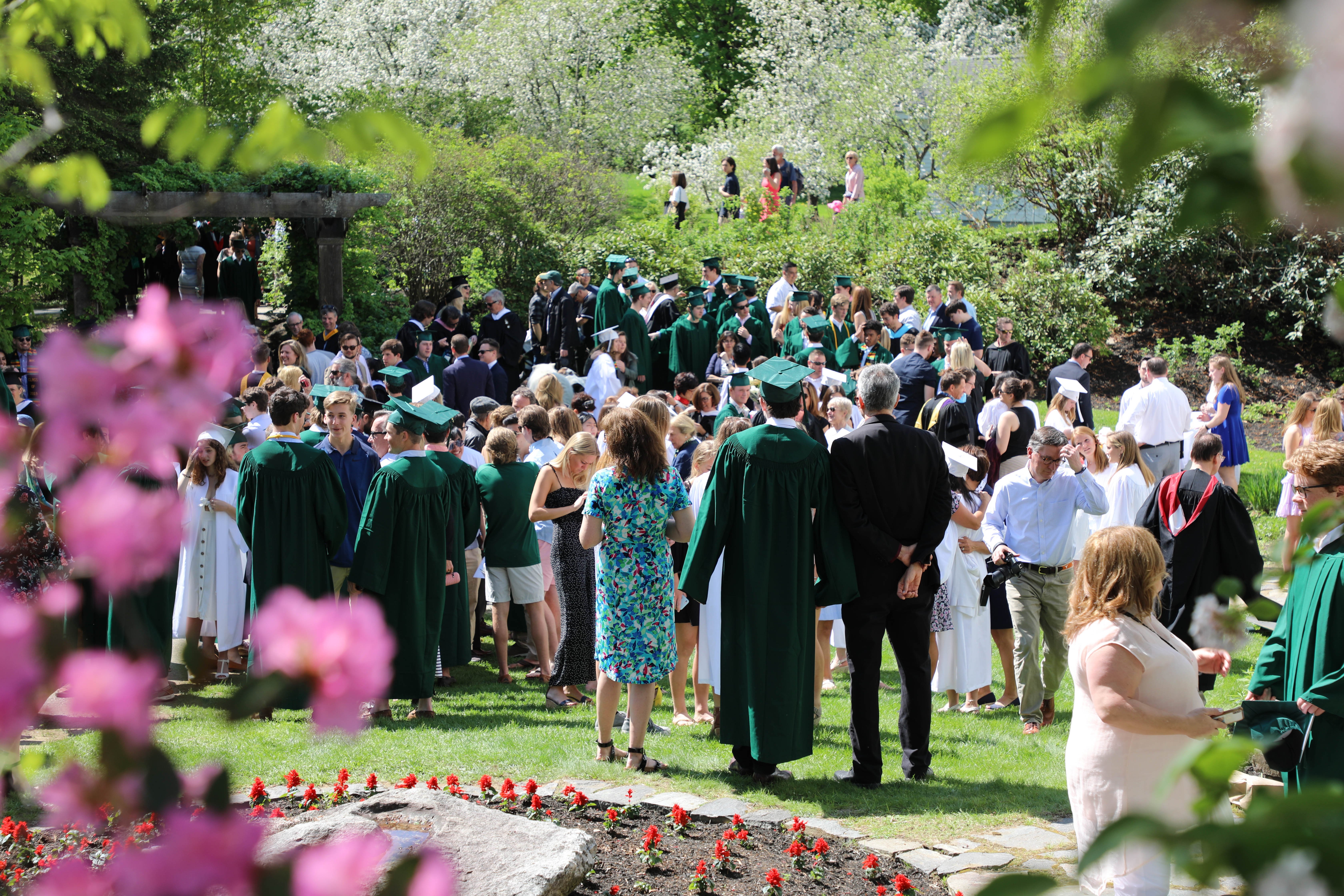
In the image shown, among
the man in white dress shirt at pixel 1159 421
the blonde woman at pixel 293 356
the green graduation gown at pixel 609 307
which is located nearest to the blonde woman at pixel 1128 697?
the man in white dress shirt at pixel 1159 421

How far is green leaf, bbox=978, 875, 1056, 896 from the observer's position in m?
0.97

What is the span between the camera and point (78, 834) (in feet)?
18.3

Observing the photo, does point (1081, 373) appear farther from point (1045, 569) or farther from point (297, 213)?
point (297, 213)

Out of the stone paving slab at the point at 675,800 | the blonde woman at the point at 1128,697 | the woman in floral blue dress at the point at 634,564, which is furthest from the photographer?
the woman in floral blue dress at the point at 634,564

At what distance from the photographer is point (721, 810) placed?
5.77 meters

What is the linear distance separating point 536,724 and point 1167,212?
18642 millimetres

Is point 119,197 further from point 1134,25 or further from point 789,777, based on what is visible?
point 1134,25

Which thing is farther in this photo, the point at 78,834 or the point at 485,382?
the point at 485,382

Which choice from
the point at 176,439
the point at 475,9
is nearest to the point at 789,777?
the point at 176,439

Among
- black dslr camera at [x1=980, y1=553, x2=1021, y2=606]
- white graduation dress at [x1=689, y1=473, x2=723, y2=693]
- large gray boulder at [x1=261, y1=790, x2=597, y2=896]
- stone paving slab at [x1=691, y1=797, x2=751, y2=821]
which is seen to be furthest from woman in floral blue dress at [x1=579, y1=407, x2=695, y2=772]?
black dslr camera at [x1=980, y1=553, x2=1021, y2=606]

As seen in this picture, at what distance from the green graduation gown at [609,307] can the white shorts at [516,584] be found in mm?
7592

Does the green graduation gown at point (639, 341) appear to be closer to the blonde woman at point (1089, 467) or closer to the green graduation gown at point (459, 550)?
the green graduation gown at point (459, 550)

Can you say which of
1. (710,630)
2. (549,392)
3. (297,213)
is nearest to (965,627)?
(710,630)

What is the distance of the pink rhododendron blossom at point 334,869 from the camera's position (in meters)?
1.03
